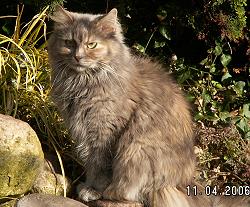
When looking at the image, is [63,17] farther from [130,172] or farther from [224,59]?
[224,59]

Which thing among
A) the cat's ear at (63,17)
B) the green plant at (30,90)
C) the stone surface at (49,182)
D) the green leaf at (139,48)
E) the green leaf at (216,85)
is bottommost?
the stone surface at (49,182)

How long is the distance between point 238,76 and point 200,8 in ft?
3.03

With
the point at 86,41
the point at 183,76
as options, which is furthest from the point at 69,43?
the point at 183,76

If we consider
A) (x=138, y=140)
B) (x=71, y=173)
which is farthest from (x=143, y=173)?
(x=71, y=173)

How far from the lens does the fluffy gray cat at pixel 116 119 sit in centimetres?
364

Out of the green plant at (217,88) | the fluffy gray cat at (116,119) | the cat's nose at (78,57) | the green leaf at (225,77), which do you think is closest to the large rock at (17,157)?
the fluffy gray cat at (116,119)

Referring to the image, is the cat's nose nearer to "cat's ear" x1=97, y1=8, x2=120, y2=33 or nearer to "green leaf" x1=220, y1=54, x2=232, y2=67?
"cat's ear" x1=97, y1=8, x2=120, y2=33

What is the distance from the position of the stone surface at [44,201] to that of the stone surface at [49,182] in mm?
274

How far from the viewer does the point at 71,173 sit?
420cm

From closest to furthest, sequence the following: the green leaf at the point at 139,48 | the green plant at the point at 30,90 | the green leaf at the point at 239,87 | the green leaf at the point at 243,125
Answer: the green plant at the point at 30,90 → the green leaf at the point at 243,125 → the green leaf at the point at 239,87 → the green leaf at the point at 139,48

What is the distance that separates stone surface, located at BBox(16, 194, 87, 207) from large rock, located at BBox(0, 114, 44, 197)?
0.16 m

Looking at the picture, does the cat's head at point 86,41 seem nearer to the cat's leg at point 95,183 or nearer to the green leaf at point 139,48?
the cat's leg at point 95,183

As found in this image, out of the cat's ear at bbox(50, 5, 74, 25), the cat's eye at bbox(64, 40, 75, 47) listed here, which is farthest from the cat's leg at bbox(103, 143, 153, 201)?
the cat's ear at bbox(50, 5, 74, 25)

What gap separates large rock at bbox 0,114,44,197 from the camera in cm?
348
